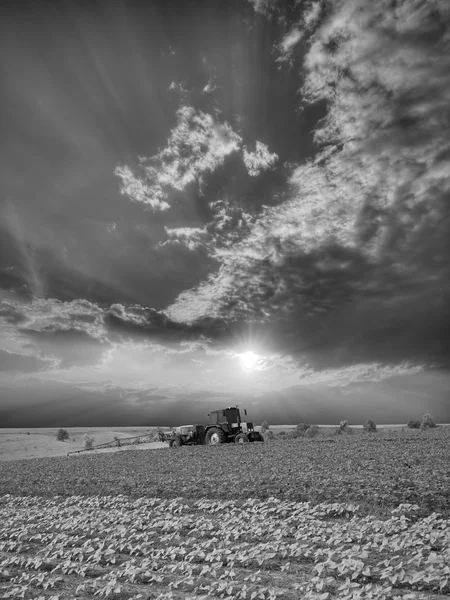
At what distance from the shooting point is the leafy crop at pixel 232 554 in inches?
314

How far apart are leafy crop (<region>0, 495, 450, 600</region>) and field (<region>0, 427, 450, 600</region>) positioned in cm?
4

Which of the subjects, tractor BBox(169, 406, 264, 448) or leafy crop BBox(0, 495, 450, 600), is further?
tractor BBox(169, 406, 264, 448)

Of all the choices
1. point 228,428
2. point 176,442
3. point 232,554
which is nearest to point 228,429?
point 228,428

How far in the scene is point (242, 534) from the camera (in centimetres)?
1147

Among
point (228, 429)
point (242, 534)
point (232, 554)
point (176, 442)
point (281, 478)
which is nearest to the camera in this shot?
A: point (232, 554)

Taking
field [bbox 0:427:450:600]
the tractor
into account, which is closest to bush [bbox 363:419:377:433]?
the tractor

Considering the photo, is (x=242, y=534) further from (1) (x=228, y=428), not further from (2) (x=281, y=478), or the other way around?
(1) (x=228, y=428)

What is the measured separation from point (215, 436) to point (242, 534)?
30107 millimetres

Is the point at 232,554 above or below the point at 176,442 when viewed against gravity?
below

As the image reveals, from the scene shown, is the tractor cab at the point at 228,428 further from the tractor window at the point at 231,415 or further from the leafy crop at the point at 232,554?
the leafy crop at the point at 232,554

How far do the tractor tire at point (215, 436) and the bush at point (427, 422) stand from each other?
31.6m

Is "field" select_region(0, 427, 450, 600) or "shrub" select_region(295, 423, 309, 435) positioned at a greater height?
"shrub" select_region(295, 423, 309, 435)

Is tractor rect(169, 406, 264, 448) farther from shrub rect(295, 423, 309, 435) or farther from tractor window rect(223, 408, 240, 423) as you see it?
shrub rect(295, 423, 309, 435)

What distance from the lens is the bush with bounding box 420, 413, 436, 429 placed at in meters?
56.2
